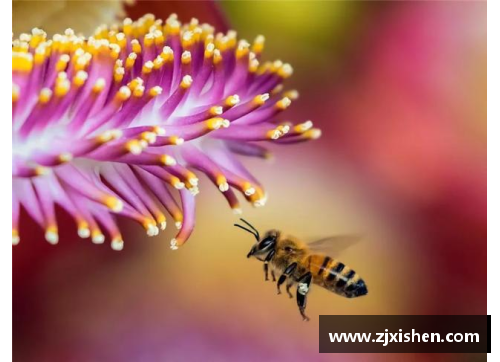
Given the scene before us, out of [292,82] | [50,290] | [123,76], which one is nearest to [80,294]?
[50,290]

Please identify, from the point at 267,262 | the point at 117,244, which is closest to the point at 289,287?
the point at 267,262

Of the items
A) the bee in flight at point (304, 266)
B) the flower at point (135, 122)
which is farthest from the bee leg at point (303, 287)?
the flower at point (135, 122)

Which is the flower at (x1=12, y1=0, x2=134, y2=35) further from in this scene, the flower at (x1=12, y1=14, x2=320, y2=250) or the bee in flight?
the bee in flight

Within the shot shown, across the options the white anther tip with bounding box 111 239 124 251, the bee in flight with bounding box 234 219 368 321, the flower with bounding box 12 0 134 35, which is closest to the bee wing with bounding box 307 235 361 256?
the bee in flight with bounding box 234 219 368 321

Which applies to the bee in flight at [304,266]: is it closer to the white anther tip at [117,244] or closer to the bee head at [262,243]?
the bee head at [262,243]

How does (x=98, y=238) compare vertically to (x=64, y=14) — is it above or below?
below

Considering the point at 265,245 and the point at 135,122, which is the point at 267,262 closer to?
the point at 265,245

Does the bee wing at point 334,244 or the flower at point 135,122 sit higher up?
the flower at point 135,122
